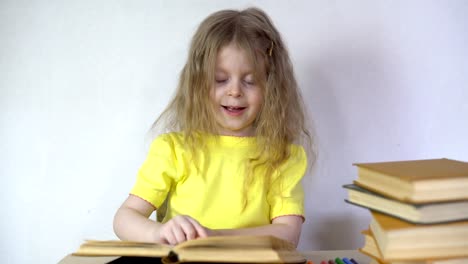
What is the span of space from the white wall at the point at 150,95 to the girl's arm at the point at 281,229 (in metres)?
0.27

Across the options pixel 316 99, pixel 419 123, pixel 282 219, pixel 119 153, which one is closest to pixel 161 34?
pixel 119 153

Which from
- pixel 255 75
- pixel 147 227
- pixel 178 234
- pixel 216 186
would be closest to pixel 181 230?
pixel 178 234

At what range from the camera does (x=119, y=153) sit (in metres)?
1.14

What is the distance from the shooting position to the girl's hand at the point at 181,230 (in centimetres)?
70

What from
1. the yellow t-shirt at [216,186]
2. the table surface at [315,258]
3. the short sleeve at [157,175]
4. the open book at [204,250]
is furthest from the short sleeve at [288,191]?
the open book at [204,250]

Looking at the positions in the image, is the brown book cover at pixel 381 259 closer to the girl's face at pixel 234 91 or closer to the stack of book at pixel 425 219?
the stack of book at pixel 425 219

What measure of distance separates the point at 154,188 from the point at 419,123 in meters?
0.68

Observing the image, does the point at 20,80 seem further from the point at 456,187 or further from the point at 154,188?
the point at 456,187

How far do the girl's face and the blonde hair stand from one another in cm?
1

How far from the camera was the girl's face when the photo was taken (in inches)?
36.0

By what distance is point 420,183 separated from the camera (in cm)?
58

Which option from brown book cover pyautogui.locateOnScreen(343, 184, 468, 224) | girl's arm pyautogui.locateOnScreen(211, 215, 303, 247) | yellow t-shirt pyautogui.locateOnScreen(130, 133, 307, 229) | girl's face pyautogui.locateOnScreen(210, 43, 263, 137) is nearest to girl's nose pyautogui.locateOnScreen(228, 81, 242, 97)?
girl's face pyautogui.locateOnScreen(210, 43, 263, 137)

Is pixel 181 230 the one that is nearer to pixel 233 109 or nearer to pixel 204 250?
pixel 204 250

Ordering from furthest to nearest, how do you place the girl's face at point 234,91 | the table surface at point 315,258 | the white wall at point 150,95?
the white wall at point 150,95, the girl's face at point 234,91, the table surface at point 315,258
